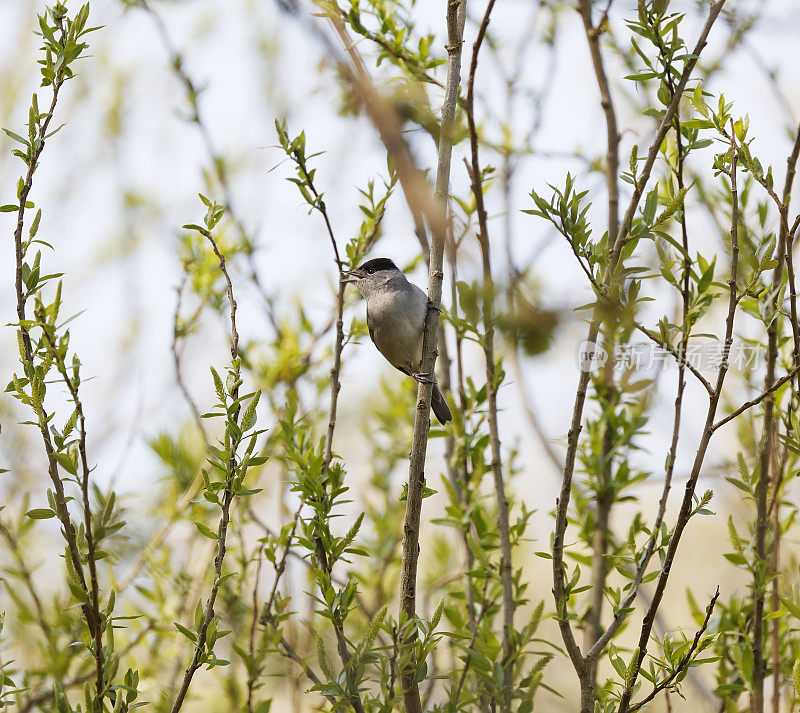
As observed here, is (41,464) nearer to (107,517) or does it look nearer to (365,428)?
(365,428)

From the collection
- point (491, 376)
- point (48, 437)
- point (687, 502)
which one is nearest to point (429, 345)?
point (491, 376)

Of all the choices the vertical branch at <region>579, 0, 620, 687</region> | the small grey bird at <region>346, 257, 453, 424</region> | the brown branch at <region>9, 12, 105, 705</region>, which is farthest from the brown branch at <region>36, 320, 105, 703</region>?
the small grey bird at <region>346, 257, 453, 424</region>

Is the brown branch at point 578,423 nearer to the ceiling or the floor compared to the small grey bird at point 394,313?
nearer to the floor

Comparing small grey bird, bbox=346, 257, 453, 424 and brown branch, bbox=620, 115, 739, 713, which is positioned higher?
small grey bird, bbox=346, 257, 453, 424

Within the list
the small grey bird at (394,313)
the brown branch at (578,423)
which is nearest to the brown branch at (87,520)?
the brown branch at (578,423)

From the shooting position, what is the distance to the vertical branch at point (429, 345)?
1.98m

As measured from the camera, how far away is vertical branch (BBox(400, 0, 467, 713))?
198 cm

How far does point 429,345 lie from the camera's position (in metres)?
2.24

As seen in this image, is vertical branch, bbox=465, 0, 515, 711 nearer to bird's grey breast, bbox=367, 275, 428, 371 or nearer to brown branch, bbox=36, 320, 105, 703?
brown branch, bbox=36, 320, 105, 703

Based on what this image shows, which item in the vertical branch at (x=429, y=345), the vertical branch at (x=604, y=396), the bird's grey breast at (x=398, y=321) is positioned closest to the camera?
the vertical branch at (x=429, y=345)

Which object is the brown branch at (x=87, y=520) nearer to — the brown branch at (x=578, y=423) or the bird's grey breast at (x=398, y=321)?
the brown branch at (x=578, y=423)

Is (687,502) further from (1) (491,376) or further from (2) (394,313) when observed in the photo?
(2) (394,313)

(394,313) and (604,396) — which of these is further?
(394,313)

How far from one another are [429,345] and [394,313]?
2026 mm
